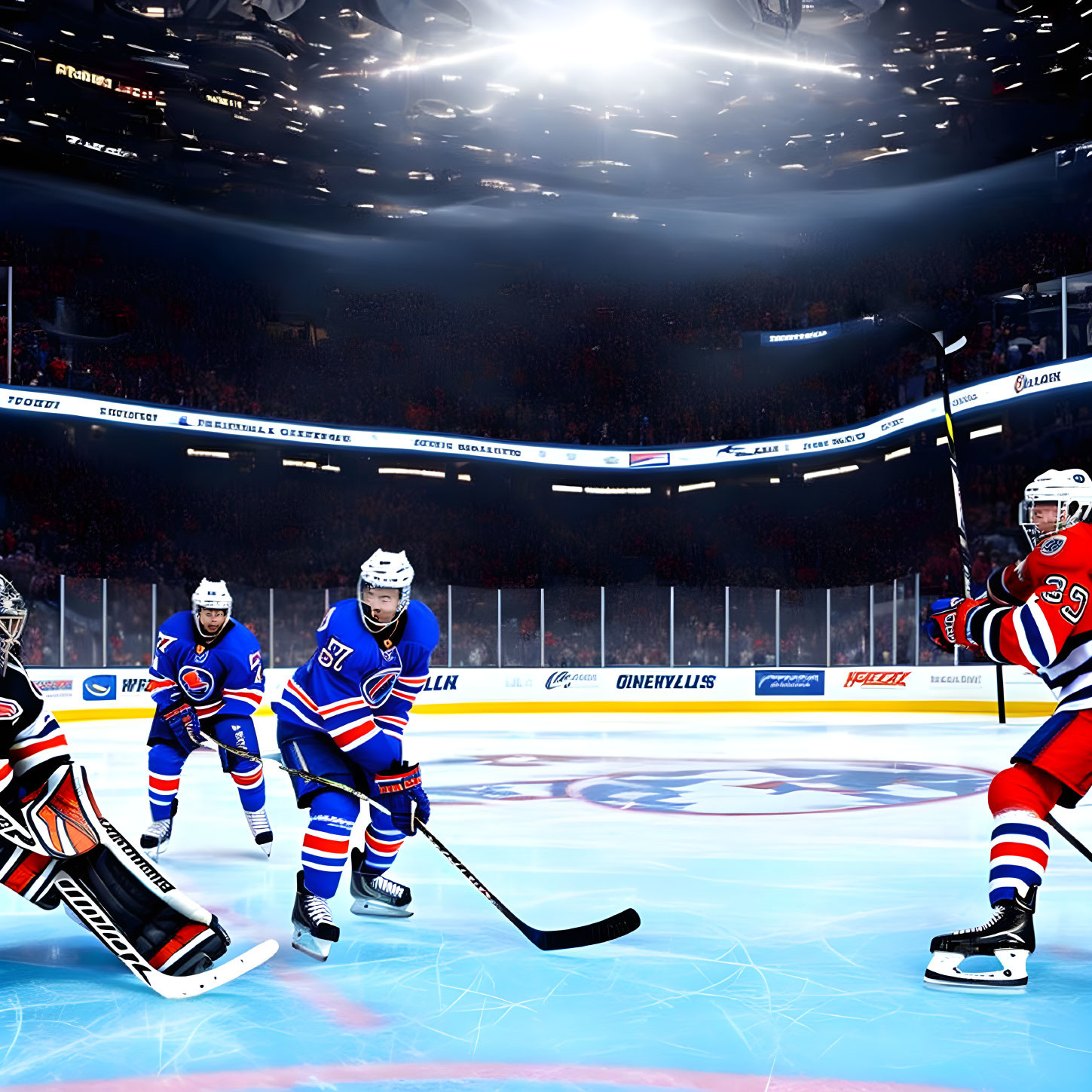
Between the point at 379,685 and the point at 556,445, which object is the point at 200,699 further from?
the point at 556,445

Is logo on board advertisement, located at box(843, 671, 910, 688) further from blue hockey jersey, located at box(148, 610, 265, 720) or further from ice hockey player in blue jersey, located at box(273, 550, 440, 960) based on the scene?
ice hockey player in blue jersey, located at box(273, 550, 440, 960)

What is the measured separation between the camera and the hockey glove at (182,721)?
537cm

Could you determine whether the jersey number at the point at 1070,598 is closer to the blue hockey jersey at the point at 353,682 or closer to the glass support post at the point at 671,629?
the blue hockey jersey at the point at 353,682

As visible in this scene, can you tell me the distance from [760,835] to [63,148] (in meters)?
16.8

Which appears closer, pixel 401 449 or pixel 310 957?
pixel 310 957

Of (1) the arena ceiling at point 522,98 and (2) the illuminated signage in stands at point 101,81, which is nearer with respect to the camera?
(1) the arena ceiling at point 522,98

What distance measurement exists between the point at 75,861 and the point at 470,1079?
1320 mm

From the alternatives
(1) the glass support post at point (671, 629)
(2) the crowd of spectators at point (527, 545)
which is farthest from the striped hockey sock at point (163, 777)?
(1) the glass support post at point (671, 629)

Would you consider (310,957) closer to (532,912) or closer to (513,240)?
(532,912)

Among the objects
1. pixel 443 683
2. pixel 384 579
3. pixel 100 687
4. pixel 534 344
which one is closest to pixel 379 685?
pixel 384 579

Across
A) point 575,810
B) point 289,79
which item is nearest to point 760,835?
point 575,810

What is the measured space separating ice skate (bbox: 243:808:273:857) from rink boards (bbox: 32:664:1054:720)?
27.0 ft

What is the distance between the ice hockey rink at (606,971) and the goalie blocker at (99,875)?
0.14 metres

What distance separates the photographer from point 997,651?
3.40 m
